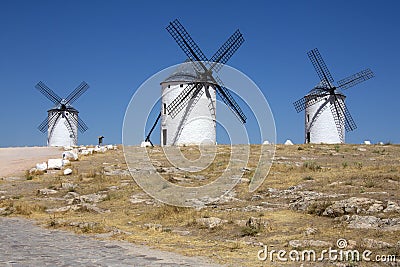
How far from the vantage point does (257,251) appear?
9672 millimetres

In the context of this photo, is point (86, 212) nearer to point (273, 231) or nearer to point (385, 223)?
point (273, 231)

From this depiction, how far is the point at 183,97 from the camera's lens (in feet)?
130

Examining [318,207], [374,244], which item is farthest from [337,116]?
[374,244]

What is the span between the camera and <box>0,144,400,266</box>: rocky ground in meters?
10.0

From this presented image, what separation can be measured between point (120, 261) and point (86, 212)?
25.4 feet

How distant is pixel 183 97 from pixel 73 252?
31039 mm

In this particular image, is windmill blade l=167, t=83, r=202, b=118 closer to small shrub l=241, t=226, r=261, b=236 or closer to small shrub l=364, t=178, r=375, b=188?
small shrub l=364, t=178, r=375, b=188

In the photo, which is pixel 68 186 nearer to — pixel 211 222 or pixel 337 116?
pixel 211 222

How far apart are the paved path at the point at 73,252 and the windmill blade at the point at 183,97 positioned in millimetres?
28507

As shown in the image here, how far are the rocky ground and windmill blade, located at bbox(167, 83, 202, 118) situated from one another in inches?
633

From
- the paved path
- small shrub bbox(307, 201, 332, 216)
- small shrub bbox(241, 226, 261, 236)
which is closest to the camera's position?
the paved path

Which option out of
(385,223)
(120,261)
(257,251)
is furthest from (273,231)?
(120,261)

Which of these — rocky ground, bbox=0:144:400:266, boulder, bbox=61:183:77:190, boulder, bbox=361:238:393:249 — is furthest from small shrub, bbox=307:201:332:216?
boulder, bbox=61:183:77:190

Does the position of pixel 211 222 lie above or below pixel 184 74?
below
